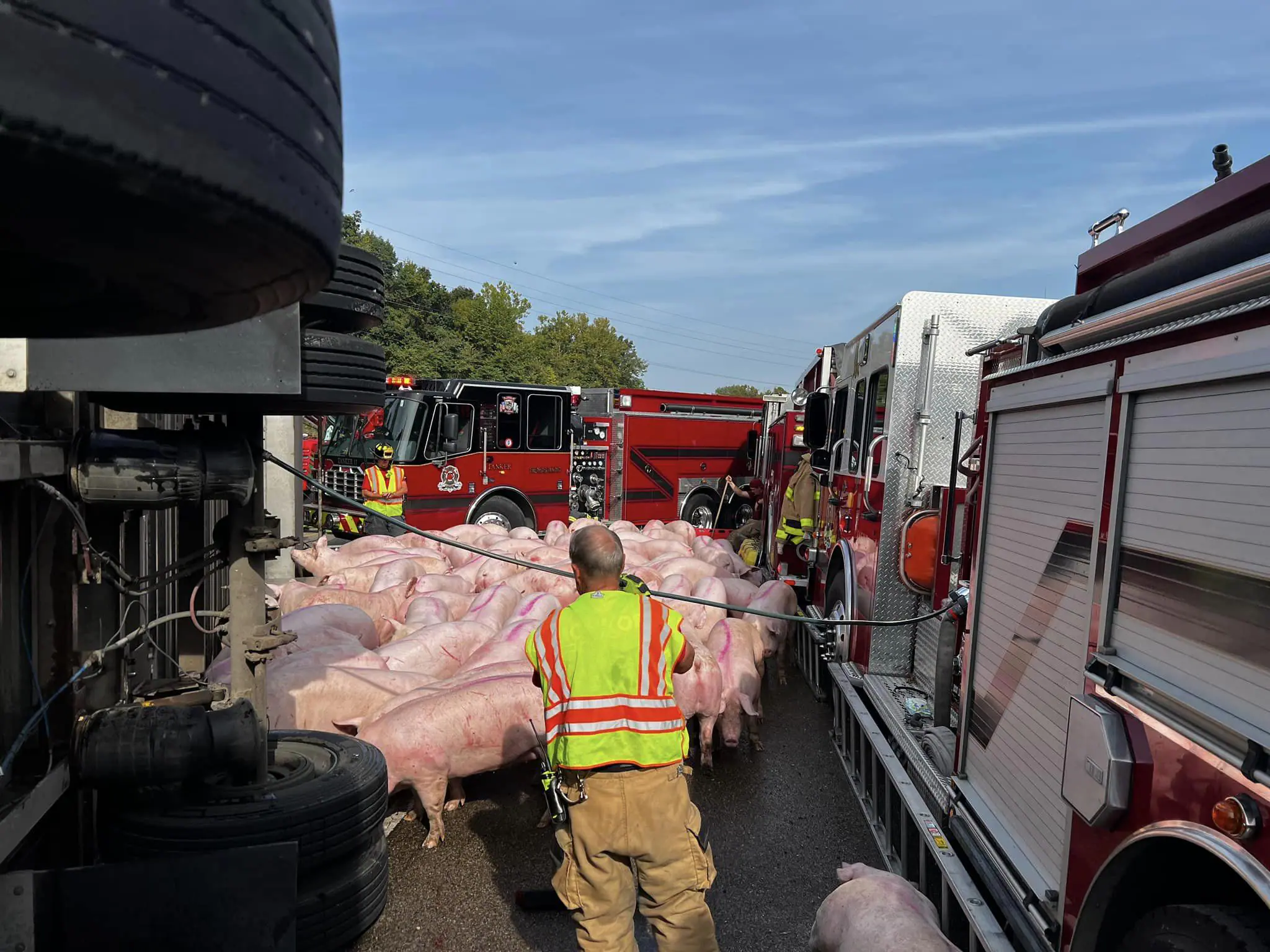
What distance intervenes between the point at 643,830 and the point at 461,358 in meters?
39.9

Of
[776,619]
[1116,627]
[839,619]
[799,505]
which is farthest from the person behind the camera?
[799,505]

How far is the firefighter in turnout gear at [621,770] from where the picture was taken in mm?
3141

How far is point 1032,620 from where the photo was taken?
Answer: 3.19 metres

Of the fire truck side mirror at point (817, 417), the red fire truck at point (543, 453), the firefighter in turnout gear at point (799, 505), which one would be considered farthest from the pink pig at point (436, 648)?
the red fire truck at point (543, 453)

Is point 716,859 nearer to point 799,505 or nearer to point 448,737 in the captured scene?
point 448,737

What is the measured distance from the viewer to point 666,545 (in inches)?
429

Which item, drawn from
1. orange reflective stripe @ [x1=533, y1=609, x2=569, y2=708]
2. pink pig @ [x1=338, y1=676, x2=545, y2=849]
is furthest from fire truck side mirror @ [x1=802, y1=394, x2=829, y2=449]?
orange reflective stripe @ [x1=533, y1=609, x2=569, y2=708]

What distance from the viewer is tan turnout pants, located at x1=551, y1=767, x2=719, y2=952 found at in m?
3.17

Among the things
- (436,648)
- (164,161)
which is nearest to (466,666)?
(436,648)

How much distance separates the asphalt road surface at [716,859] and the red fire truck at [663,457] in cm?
1017

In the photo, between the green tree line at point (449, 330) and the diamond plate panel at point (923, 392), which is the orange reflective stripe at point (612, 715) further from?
the green tree line at point (449, 330)

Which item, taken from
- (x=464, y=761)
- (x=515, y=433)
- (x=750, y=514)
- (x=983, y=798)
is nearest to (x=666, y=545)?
(x=515, y=433)

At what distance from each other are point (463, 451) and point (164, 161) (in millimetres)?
13198

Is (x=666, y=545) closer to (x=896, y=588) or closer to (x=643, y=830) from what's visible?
(x=896, y=588)
